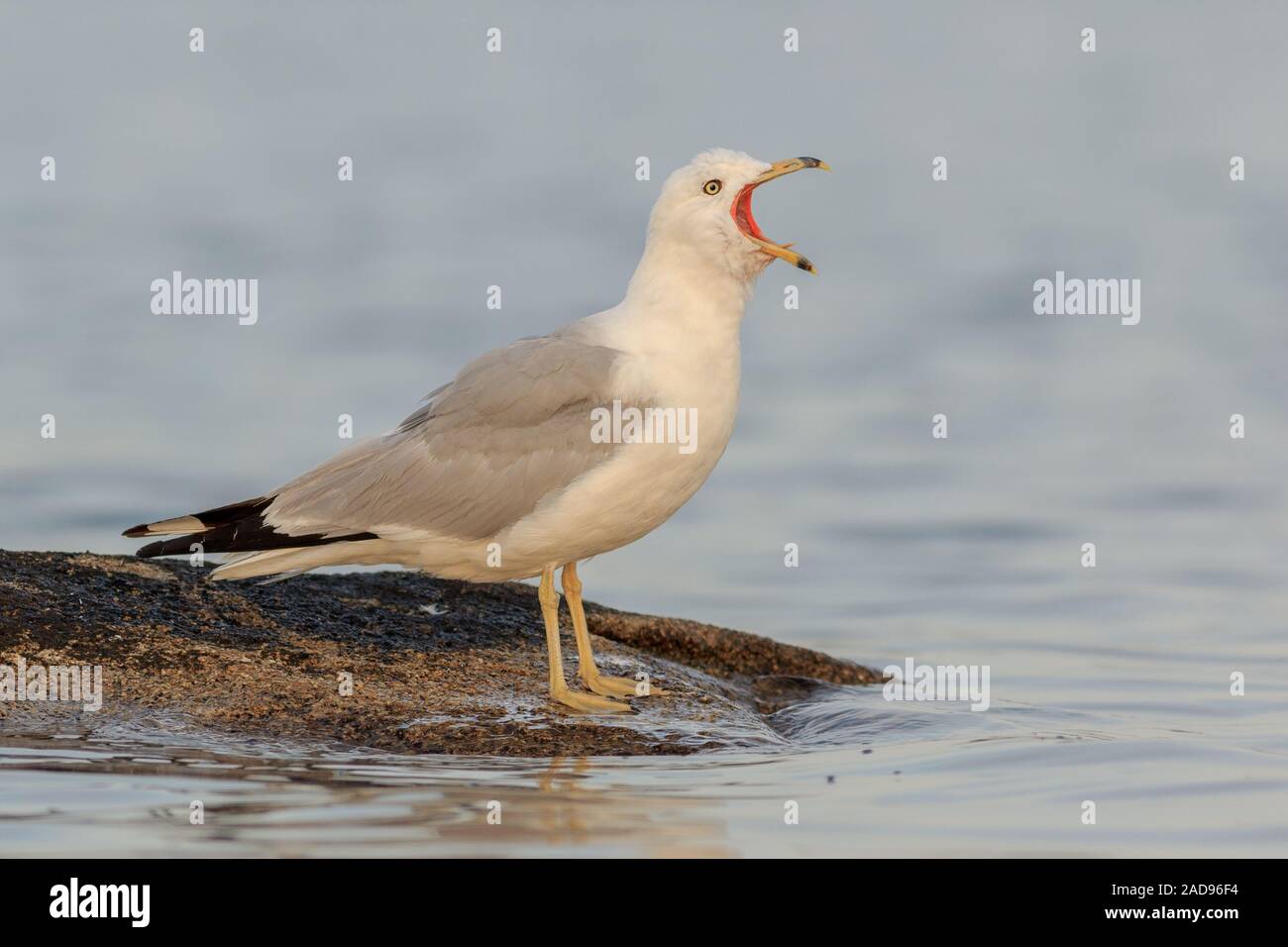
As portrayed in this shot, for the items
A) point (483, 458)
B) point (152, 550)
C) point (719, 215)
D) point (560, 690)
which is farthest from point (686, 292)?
point (152, 550)

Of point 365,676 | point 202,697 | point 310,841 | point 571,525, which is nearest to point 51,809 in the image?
point 310,841

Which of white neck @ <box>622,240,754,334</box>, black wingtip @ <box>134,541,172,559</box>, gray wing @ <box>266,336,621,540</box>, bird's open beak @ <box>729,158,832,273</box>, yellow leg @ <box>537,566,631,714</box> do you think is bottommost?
yellow leg @ <box>537,566,631,714</box>

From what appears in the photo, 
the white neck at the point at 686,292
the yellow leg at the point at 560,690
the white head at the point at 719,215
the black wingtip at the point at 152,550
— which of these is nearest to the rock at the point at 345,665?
the yellow leg at the point at 560,690

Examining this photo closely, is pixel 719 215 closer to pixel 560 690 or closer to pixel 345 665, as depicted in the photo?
pixel 560 690

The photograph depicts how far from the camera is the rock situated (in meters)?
7.50

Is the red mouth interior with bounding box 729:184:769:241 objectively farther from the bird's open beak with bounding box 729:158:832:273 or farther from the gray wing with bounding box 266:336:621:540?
the gray wing with bounding box 266:336:621:540

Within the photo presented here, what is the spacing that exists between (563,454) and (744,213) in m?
1.65

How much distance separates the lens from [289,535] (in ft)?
27.2

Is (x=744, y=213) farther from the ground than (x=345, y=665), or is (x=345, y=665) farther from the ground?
(x=744, y=213)

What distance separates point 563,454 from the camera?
8.20 m

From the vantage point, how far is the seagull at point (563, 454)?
26.7 feet

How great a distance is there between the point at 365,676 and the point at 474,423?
135 centimetres

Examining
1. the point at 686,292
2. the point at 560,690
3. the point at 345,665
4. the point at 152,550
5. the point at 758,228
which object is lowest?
the point at 560,690

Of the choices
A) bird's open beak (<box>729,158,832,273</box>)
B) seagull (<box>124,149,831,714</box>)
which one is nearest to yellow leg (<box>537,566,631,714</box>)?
seagull (<box>124,149,831,714</box>)
